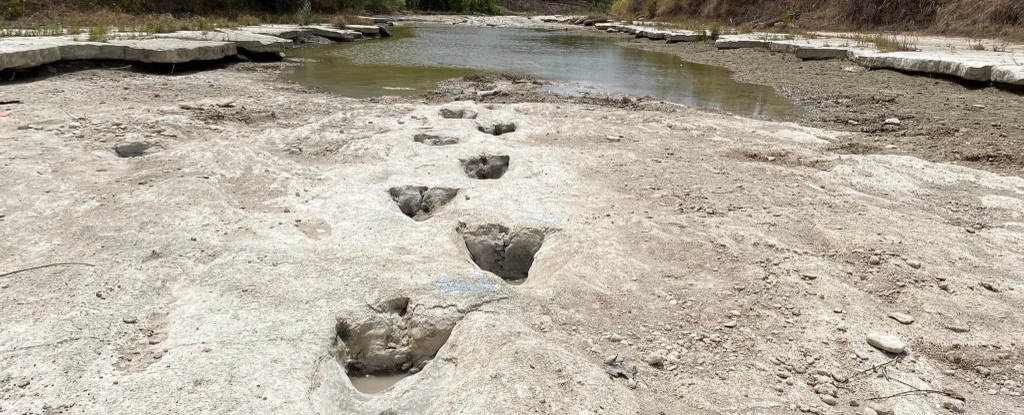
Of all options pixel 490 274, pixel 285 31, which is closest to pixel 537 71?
pixel 285 31

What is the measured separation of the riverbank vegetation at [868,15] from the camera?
45.4ft

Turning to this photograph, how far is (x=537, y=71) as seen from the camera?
11906 millimetres

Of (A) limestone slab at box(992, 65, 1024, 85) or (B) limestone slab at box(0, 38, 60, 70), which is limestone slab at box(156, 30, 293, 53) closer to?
(B) limestone slab at box(0, 38, 60, 70)

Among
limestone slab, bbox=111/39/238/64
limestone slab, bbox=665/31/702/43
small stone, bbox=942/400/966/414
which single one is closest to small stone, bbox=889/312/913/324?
small stone, bbox=942/400/966/414

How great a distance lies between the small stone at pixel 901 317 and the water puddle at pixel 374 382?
2.17 meters

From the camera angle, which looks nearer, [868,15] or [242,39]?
[242,39]

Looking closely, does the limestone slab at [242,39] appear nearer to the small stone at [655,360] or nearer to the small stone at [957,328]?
the small stone at [655,360]

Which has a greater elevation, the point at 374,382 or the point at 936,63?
the point at 936,63

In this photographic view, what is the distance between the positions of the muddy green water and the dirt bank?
A: 21.3 inches

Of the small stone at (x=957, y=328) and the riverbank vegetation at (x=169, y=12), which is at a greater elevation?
the riverbank vegetation at (x=169, y=12)

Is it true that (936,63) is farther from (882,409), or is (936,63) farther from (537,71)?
(882,409)

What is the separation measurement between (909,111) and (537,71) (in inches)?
253

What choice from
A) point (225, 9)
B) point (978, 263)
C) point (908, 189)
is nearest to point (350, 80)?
point (908, 189)

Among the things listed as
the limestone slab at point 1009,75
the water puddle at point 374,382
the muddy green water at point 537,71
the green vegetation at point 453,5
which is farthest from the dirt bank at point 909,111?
the green vegetation at point 453,5
